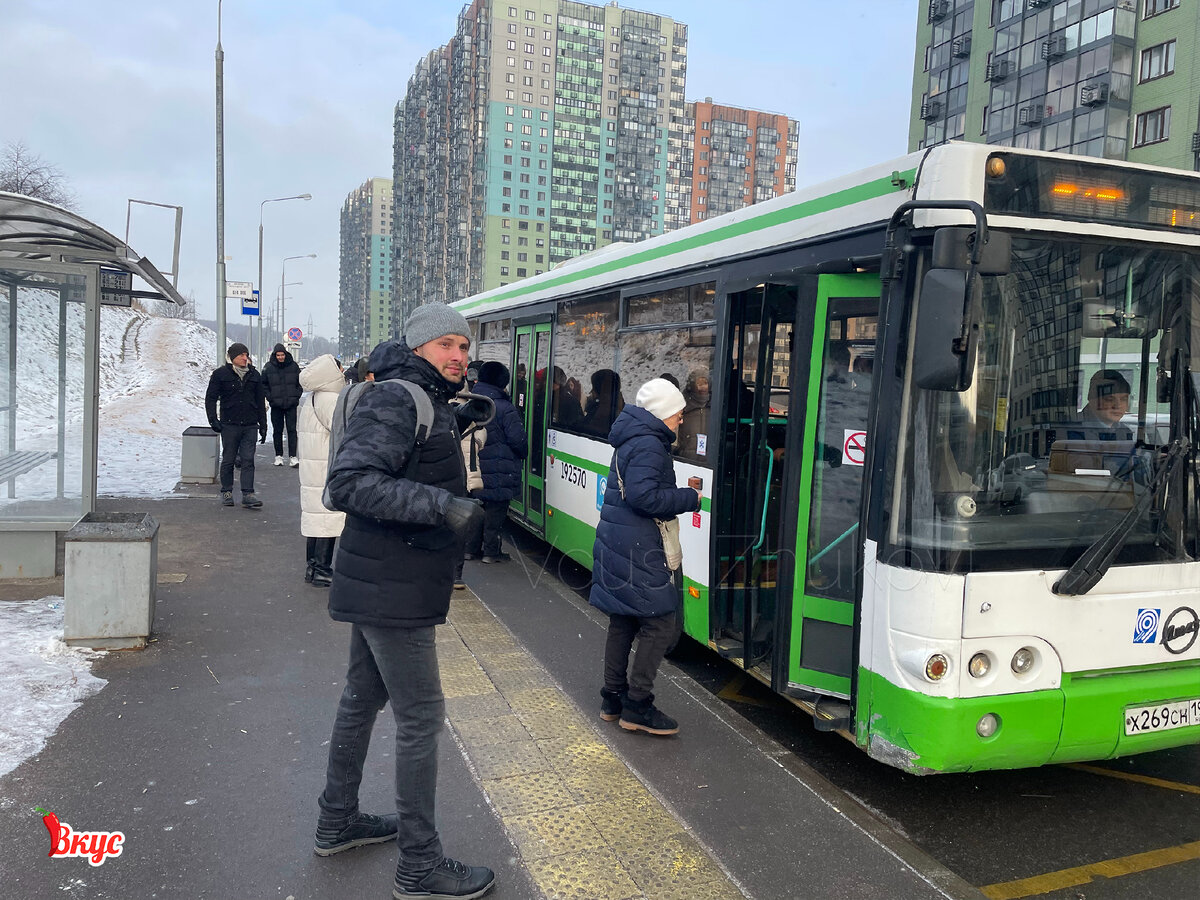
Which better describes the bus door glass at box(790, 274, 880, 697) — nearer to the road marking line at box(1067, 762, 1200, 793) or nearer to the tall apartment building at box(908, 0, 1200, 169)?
the road marking line at box(1067, 762, 1200, 793)

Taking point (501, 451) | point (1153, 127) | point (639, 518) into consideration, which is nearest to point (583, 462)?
point (501, 451)

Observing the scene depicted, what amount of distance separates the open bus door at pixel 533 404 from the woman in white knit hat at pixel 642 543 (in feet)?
14.7

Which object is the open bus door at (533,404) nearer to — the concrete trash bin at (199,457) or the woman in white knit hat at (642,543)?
the woman in white knit hat at (642,543)

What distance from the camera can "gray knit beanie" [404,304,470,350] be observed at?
3.21 m

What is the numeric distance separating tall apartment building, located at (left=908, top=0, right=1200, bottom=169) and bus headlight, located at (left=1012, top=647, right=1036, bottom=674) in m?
33.1

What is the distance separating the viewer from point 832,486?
436 centimetres

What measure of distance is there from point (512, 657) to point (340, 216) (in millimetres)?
148489

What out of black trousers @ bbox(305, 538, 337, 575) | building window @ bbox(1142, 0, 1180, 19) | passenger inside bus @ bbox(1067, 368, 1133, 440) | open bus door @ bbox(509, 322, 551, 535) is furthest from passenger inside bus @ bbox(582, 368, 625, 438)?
building window @ bbox(1142, 0, 1180, 19)

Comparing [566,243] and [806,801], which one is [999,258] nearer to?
[806,801]

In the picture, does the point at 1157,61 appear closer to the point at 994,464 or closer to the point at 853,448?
the point at 853,448

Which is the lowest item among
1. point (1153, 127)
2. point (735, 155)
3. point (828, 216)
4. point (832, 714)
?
point (832, 714)

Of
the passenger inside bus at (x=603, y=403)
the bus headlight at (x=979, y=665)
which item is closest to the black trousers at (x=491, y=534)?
the passenger inside bus at (x=603, y=403)

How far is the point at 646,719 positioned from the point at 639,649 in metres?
0.37

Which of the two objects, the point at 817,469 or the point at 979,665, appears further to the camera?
the point at 817,469
